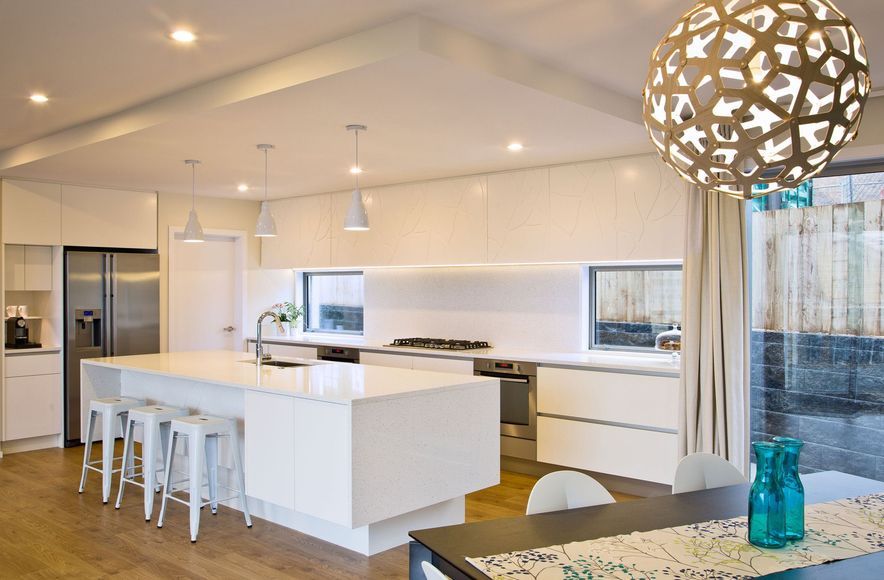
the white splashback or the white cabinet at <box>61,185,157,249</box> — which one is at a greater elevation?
the white cabinet at <box>61,185,157,249</box>

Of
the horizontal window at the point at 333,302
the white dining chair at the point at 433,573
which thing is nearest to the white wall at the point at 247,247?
the horizontal window at the point at 333,302

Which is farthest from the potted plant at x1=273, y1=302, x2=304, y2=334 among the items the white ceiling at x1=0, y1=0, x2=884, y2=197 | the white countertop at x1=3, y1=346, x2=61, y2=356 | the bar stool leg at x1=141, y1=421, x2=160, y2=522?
the bar stool leg at x1=141, y1=421, x2=160, y2=522

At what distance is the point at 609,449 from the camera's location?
16.4ft

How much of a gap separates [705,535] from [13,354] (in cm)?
A: 602

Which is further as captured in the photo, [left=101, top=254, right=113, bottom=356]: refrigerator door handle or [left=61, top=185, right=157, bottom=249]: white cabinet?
[left=101, top=254, right=113, bottom=356]: refrigerator door handle

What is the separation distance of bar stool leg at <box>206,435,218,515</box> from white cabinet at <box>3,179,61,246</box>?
2.98 m

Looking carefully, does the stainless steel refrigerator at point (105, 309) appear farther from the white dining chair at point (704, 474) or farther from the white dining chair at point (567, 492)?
the white dining chair at point (704, 474)

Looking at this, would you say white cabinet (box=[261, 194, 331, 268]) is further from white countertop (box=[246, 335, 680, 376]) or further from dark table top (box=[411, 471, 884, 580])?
dark table top (box=[411, 471, 884, 580])

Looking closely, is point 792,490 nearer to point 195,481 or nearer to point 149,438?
point 195,481

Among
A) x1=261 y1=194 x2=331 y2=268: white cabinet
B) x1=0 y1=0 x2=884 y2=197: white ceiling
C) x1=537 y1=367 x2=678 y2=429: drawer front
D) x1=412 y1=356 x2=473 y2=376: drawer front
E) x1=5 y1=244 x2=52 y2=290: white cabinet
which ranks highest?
x1=0 y1=0 x2=884 y2=197: white ceiling

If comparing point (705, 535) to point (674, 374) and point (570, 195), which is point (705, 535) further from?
point (570, 195)

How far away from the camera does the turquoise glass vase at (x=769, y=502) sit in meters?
1.90

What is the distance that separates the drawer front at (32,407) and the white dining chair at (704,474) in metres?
5.66

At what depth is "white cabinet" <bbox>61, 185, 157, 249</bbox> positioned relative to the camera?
6.53 m
